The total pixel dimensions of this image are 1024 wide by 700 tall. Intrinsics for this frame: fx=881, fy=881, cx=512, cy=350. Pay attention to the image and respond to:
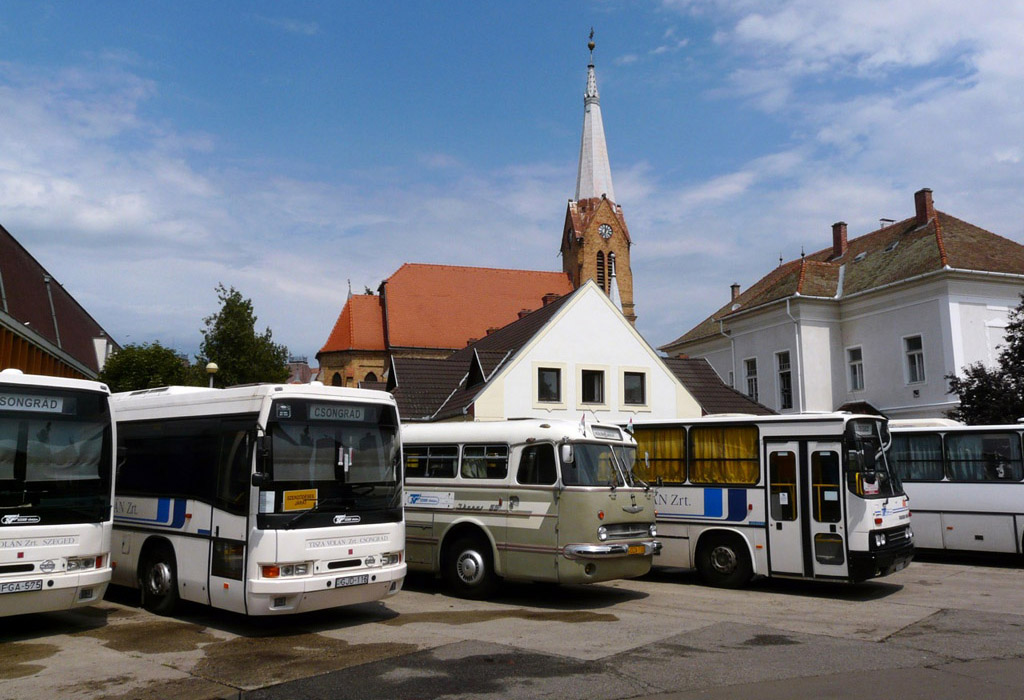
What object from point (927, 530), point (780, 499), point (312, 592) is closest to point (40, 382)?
point (312, 592)

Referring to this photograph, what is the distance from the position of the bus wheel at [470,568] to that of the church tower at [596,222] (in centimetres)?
5189

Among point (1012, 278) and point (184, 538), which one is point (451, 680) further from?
point (1012, 278)

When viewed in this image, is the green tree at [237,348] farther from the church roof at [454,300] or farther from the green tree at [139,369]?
the church roof at [454,300]

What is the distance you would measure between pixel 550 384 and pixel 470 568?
17738 mm

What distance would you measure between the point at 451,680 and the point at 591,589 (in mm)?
6935

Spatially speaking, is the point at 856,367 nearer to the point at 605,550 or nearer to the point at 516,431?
the point at 516,431

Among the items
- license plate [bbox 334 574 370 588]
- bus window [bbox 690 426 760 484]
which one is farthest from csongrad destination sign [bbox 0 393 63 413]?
bus window [bbox 690 426 760 484]

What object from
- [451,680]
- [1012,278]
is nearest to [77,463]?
[451,680]

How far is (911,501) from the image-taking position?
1797 cm

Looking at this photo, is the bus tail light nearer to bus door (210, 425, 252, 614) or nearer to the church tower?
bus door (210, 425, 252, 614)

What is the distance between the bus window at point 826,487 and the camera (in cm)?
1330

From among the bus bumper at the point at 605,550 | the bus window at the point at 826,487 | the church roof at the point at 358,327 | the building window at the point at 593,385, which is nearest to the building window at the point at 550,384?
the building window at the point at 593,385

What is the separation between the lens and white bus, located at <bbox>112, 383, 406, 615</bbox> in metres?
9.73

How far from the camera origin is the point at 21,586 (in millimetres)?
9344
